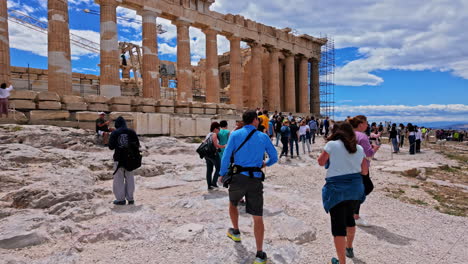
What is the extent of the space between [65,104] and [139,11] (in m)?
10.5

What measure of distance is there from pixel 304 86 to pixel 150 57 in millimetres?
19671

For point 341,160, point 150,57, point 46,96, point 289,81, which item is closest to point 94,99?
point 46,96

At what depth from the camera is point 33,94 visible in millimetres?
11781

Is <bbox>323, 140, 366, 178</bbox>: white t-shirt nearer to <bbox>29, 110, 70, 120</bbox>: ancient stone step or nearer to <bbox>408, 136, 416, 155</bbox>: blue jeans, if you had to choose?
<bbox>29, 110, 70, 120</bbox>: ancient stone step

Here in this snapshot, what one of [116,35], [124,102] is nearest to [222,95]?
[116,35]

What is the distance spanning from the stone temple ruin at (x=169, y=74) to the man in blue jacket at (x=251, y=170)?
11.0 meters

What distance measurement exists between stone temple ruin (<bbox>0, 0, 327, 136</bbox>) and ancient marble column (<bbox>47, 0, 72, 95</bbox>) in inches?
2.0

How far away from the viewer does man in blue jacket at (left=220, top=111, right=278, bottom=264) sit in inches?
136

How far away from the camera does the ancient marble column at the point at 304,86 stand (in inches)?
1324

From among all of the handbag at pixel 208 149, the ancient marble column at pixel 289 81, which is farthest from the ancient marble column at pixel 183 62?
the handbag at pixel 208 149

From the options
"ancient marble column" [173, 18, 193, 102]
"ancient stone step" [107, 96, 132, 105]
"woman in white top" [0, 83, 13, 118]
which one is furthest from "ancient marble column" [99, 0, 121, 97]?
"woman in white top" [0, 83, 13, 118]

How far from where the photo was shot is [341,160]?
128 inches

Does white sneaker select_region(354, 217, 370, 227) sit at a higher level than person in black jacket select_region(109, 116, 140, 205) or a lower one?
lower

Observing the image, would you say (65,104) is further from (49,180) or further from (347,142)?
(347,142)
